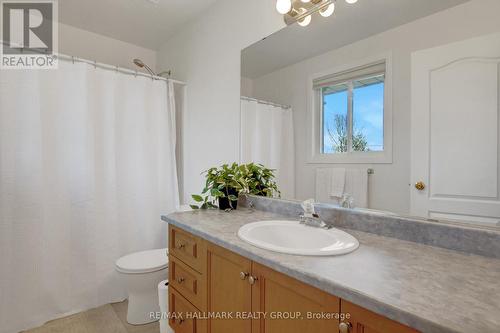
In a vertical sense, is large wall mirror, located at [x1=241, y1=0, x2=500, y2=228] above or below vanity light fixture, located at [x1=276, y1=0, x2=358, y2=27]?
below

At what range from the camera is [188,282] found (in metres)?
1.27

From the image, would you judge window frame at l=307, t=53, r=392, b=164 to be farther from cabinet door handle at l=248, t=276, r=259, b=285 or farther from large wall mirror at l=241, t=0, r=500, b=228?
cabinet door handle at l=248, t=276, r=259, b=285

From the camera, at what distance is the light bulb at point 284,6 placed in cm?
149

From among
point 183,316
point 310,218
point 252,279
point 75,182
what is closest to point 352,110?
point 310,218

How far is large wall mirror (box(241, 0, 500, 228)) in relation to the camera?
35.6 inches

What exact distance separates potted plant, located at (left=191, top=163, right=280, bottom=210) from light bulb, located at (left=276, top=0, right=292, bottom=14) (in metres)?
0.95

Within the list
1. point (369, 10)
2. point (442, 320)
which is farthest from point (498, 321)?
point (369, 10)

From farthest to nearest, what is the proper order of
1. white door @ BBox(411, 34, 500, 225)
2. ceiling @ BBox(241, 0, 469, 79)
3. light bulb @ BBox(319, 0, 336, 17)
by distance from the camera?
light bulb @ BBox(319, 0, 336, 17) < ceiling @ BBox(241, 0, 469, 79) < white door @ BBox(411, 34, 500, 225)

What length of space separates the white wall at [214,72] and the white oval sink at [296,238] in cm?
79

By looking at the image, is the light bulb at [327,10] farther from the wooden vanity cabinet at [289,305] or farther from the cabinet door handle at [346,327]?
the cabinet door handle at [346,327]

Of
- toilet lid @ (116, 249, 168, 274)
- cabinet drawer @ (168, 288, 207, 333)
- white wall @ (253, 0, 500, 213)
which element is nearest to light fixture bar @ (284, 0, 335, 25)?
white wall @ (253, 0, 500, 213)

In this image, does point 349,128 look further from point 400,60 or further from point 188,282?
point 188,282

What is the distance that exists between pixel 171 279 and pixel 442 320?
4.24ft

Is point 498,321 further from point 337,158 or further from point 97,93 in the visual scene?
point 97,93
